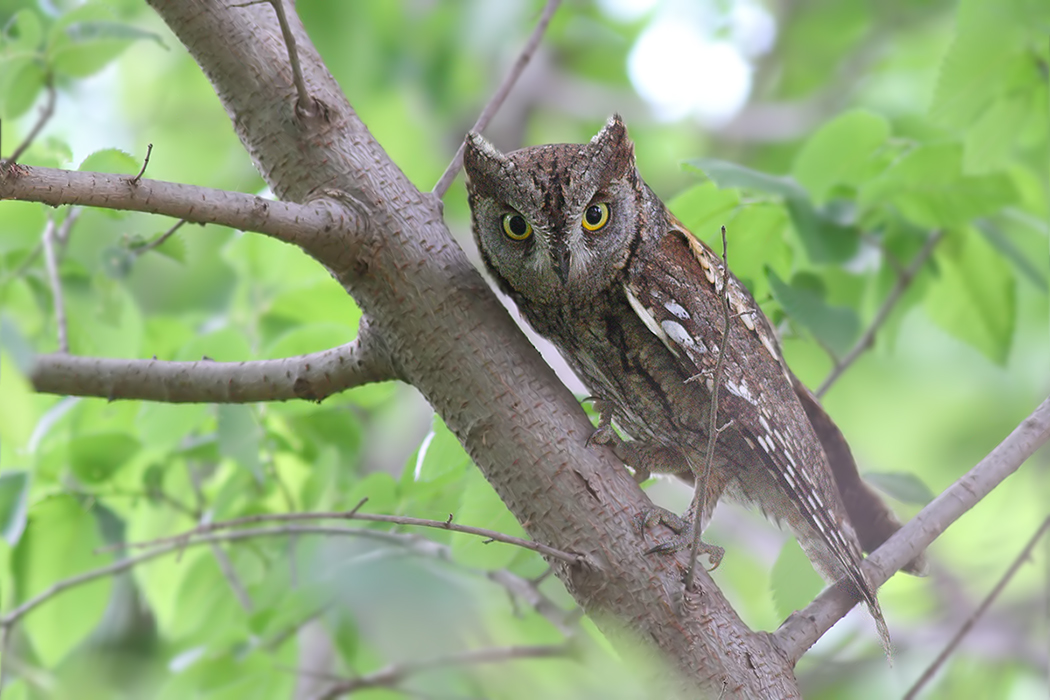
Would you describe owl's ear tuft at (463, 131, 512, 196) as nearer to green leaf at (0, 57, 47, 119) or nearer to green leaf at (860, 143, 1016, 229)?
green leaf at (860, 143, 1016, 229)

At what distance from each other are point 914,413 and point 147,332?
432 cm

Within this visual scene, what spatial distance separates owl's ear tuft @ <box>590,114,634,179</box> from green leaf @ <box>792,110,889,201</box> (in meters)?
0.55

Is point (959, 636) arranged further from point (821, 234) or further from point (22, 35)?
point (22, 35)

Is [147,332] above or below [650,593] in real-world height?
above

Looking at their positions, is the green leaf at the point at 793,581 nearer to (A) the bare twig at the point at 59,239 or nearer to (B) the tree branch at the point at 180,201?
(B) the tree branch at the point at 180,201

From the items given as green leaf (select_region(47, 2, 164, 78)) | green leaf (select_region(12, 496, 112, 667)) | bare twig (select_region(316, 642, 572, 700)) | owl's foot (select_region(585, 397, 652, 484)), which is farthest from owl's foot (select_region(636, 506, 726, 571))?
green leaf (select_region(47, 2, 164, 78))

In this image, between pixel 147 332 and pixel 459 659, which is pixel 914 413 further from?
pixel 459 659

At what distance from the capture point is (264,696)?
207 centimetres

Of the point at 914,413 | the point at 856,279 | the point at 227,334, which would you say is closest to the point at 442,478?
the point at 227,334

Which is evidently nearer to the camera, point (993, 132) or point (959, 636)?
point (959, 636)

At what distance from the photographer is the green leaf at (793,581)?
6.08 ft

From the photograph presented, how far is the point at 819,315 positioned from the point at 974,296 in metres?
0.77

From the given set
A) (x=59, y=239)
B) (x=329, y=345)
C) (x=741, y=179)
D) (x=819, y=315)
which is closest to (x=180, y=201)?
(x=329, y=345)

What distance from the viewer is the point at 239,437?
1986 mm
